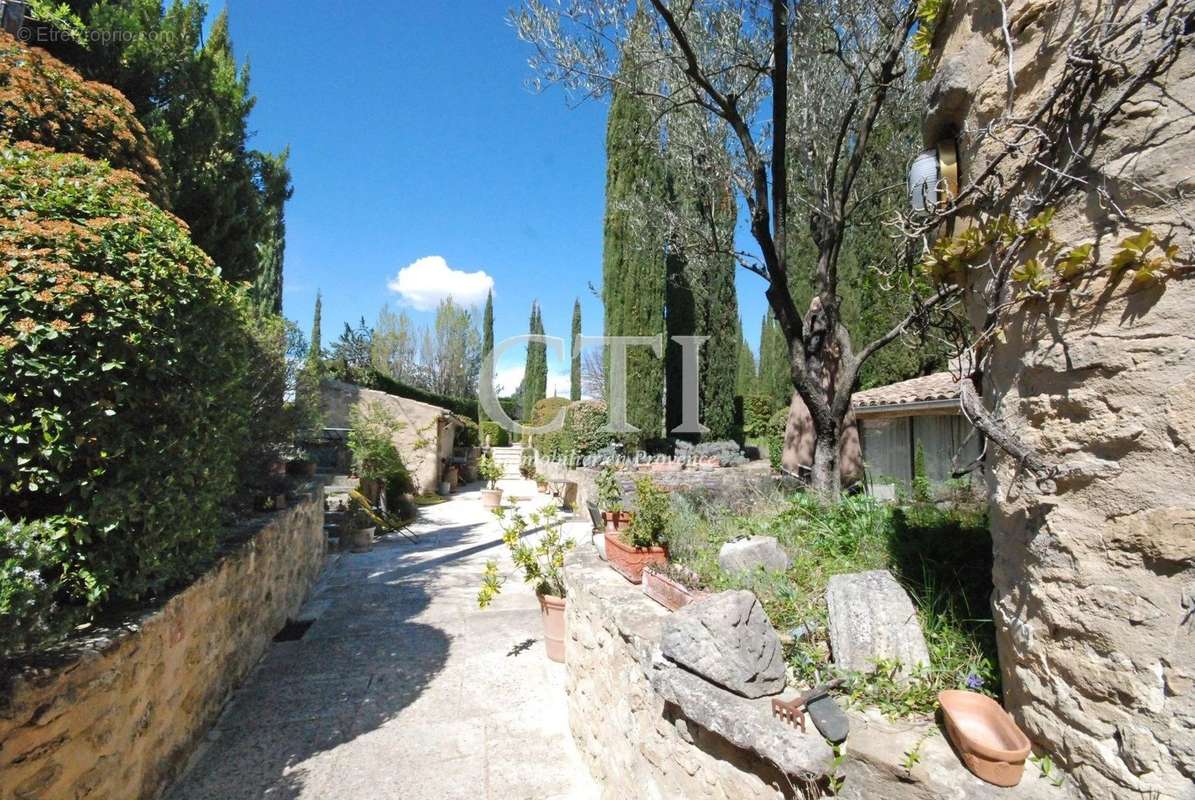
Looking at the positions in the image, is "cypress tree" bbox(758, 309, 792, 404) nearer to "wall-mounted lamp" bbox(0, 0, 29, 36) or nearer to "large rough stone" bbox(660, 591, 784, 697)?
"large rough stone" bbox(660, 591, 784, 697)

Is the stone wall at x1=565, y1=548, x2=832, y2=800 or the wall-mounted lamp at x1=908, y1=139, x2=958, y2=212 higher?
the wall-mounted lamp at x1=908, y1=139, x2=958, y2=212

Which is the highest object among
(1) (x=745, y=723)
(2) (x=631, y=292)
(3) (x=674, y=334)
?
(2) (x=631, y=292)

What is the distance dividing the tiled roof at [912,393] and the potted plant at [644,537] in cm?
701

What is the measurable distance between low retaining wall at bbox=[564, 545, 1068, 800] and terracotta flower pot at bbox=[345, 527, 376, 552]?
6.95m

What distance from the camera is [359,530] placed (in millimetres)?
9773

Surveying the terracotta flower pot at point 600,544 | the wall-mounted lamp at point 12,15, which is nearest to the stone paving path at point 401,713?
the terracotta flower pot at point 600,544

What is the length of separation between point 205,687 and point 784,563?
3.90 metres

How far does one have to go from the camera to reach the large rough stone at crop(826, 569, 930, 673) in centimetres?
219

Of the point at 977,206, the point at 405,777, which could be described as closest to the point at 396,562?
the point at 405,777

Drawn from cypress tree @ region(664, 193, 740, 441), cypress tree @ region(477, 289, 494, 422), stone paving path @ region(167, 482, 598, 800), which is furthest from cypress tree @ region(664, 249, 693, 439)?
cypress tree @ region(477, 289, 494, 422)

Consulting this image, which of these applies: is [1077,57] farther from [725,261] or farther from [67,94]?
[725,261]

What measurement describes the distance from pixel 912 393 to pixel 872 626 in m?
9.86

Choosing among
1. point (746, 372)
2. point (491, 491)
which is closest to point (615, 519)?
point (491, 491)

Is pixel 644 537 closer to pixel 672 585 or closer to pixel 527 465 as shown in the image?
pixel 672 585
